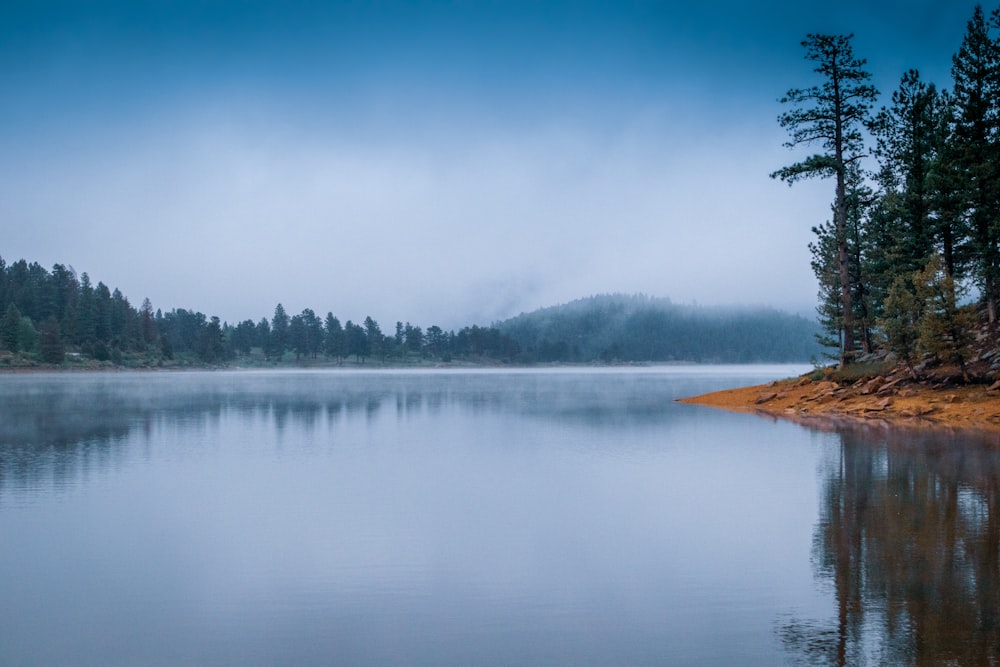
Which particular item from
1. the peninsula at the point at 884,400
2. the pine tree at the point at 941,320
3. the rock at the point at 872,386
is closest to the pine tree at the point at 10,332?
the peninsula at the point at 884,400

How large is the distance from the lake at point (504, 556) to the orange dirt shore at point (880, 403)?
286 inches

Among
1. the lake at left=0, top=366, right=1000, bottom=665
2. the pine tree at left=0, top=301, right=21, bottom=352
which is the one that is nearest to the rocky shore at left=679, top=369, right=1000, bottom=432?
the lake at left=0, top=366, right=1000, bottom=665

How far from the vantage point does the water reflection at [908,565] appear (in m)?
6.89

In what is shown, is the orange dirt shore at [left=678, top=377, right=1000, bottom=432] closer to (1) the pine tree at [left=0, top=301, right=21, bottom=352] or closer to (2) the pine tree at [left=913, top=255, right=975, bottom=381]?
(2) the pine tree at [left=913, top=255, right=975, bottom=381]

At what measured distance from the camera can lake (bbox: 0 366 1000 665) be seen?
23.7ft

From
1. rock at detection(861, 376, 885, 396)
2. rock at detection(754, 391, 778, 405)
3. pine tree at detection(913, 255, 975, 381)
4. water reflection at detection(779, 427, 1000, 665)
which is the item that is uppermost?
pine tree at detection(913, 255, 975, 381)

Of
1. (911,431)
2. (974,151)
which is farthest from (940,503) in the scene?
(974,151)

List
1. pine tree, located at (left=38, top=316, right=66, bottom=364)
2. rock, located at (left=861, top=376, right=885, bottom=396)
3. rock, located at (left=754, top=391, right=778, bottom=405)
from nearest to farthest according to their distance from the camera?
rock, located at (left=861, top=376, right=885, bottom=396) < rock, located at (left=754, top=391, right=778, bottom=405) < pine tree, located at (left=38, top=316, right=66, bottom=364)

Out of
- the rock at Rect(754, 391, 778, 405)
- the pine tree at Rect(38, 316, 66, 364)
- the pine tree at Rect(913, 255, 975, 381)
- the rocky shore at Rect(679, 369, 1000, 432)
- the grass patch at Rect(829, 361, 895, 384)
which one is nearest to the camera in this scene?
the rocky shore at Rect(679, 369, 1000, 432)

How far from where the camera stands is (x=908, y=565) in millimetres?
9445

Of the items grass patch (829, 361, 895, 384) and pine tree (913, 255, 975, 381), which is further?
grass patch (829, 361, 895, 384)

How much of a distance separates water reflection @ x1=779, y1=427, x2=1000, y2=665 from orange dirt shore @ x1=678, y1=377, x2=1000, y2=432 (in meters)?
12.4

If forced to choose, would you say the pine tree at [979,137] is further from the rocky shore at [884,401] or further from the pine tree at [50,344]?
the pine tree at [50,344]

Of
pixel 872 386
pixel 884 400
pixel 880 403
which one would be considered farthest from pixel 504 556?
pixel 872 386
